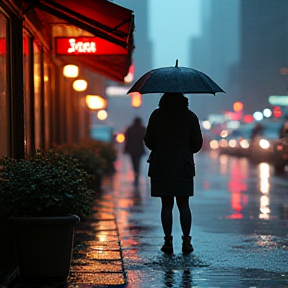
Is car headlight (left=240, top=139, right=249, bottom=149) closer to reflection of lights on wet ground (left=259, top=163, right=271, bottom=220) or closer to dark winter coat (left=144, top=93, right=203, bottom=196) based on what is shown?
reflection of lights on wet ground (left=259, top=163, right=271, bottom=220)

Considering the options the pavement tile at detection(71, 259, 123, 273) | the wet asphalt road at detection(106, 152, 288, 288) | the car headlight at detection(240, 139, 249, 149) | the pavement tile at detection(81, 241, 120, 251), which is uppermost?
the car headlight at detection(240, 139, 249, 149)

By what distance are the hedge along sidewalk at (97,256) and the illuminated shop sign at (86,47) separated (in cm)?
309

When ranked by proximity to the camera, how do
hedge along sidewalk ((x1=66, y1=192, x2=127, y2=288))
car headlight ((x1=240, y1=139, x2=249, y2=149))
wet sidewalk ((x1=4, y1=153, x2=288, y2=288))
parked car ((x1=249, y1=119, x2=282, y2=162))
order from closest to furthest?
hedge along sidewalk ((x1=66, y1=192, x2=127, y2=288)) < wet sidewalk ((x1=4, y1=153, x2=288, y2=288)) < parked car ((x1=249, y1=119, x2=282, y2=162)) < car headlight ((x1=240, y1=139, x2=249, y2=149))

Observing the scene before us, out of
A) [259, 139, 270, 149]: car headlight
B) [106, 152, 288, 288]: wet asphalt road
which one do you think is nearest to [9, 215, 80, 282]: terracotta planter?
[106, 152, 288, 288]: wet asphalt road

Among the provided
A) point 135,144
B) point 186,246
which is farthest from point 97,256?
point 135,144

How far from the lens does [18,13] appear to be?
396 inches

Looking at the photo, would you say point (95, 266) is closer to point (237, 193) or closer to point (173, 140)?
point (173, 140)

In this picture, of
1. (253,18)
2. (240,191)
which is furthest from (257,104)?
(240,191)

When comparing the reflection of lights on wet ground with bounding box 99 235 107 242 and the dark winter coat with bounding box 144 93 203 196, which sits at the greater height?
the dark winter coat with bounding box 144 93 203 196

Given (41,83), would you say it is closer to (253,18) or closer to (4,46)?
Answer: (4,46)

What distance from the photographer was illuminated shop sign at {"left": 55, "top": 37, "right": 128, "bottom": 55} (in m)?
13.9

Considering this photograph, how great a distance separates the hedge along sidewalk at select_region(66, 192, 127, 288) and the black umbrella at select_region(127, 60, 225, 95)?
1.89 m

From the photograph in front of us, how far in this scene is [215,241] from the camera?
9898 mm

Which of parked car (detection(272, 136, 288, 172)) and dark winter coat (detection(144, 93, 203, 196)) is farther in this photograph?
parked car (detection(272, 136, 288, 172))
